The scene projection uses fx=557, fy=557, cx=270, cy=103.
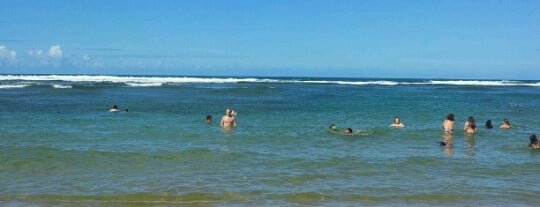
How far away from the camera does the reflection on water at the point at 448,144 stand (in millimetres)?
14000

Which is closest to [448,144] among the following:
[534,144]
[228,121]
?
[534,144]

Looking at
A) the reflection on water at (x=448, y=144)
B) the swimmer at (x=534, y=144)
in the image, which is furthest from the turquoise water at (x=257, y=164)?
the swimmer at (x=534, y=144)

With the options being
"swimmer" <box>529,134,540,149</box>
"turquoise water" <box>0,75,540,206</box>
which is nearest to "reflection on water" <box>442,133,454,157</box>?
"turquoise water" <box>0,75,540,206</box>

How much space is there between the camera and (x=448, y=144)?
15484 millimetres

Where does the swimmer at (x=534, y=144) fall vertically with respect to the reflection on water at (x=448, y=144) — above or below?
above

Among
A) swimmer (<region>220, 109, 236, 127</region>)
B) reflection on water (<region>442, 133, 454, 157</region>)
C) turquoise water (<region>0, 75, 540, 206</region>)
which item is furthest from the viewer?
swimmer (<region>220, 109, 236, 127</region>)

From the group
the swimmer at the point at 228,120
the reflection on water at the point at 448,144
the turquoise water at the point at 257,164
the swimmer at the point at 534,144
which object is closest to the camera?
the turquoise water at the point at 257,164

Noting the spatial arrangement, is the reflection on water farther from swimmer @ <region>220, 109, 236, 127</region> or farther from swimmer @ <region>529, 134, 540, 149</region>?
swimmer @ <region>220, 109, 236, 127</region>

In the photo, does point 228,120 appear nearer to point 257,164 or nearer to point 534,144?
point 257,164

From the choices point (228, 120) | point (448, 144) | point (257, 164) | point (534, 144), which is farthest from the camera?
point (228, 120)

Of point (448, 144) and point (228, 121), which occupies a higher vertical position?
point (228, 121)

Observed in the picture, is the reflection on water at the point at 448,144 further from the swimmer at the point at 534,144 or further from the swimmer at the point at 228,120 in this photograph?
the swimmer at the point at 228,120

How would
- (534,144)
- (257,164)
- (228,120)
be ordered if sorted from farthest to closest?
(228,120)
(534,144)
(257,164)

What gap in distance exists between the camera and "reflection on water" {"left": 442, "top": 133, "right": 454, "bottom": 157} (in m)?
14.0
